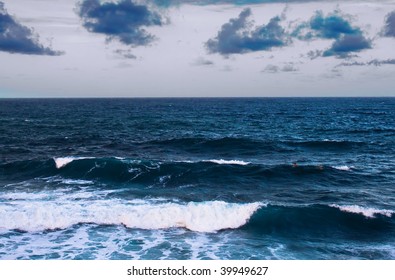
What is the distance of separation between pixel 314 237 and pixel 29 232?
14.8 metres

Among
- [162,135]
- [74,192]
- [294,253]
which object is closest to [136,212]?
[74,192]

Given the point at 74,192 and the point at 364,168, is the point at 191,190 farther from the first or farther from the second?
the point at 364,168

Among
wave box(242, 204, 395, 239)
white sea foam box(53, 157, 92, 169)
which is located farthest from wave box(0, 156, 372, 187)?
wave box(242, 204, 395, 239)

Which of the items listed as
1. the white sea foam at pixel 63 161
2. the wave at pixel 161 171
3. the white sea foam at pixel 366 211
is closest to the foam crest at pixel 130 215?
the white sea foam at pixel 366 211

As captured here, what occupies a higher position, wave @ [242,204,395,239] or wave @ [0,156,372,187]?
wave @ [0,156,372,187]

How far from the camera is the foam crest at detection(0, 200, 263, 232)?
18.4 meters

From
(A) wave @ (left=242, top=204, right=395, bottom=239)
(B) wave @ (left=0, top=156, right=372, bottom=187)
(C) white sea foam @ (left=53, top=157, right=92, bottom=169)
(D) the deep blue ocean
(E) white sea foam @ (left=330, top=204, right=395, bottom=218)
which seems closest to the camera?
(D) the deep blue ocean

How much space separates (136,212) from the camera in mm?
19469

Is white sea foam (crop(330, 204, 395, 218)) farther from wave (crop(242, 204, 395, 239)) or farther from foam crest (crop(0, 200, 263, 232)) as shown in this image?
foam crest (crop(0, 200, 263, 232))

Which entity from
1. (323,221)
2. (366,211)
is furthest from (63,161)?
(366,211)

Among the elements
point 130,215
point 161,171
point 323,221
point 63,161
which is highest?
point 63,161

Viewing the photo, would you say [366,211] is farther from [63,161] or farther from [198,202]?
[63,161]

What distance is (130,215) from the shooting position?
1909cm

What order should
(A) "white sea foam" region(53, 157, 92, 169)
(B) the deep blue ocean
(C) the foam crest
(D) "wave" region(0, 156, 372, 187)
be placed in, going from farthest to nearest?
(A) "white sea foam" region(53, 157, 92, 169)
(D) "wave" region(0, 156, 372, 187)
(C) the foam crest
(B) the deep blue ocean
